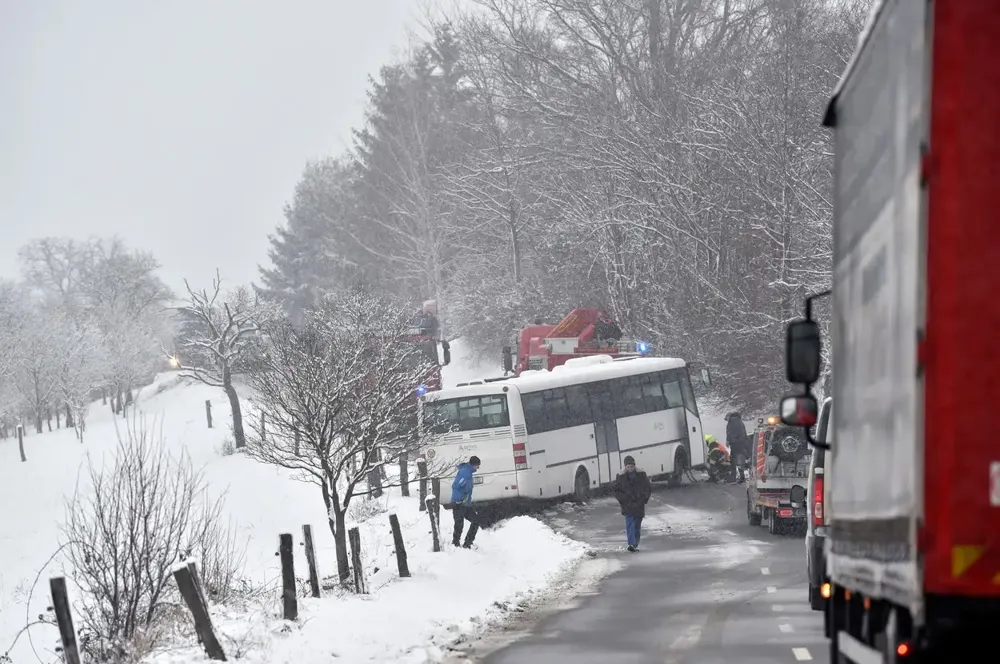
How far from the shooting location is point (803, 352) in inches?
265

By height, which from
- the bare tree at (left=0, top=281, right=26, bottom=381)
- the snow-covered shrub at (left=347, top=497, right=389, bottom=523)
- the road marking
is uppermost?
the bare tree at (left=0, top=281, right=26, bottom=381)

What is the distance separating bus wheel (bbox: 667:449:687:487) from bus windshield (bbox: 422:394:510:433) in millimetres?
6000

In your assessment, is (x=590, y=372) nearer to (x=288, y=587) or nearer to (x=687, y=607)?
(x=687, y=607)

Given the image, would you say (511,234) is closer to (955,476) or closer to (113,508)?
(113,508)

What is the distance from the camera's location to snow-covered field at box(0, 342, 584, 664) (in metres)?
13.4

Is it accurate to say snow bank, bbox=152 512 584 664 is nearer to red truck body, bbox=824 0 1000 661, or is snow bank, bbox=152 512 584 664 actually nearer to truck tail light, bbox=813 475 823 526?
truck tail light, bbox=813 475 823 526

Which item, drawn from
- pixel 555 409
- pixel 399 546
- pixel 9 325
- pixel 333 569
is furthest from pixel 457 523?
pixel 9 325

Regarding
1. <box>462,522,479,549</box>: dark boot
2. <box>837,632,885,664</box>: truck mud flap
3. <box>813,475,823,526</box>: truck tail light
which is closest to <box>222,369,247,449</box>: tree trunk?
<box>462,522,479,549</box>: dark boot

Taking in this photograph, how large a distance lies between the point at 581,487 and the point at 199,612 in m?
18.0

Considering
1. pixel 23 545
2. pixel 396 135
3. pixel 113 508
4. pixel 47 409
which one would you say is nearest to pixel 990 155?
pixel 113 508

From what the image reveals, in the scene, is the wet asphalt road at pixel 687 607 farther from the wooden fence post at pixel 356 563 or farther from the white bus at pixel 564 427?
the wooden fence post at pixel 356 563

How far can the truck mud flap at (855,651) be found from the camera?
19.9ft

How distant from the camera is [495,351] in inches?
2559

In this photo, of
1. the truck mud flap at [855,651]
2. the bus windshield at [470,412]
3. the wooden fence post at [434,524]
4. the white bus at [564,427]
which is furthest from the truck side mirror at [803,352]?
the bus windshield at [470,412]
